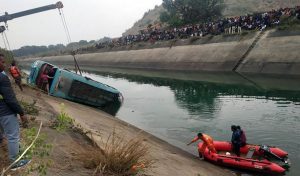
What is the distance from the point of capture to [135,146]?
894cm

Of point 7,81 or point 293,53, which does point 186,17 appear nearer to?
point 293,53

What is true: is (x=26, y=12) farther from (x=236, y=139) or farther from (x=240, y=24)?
(x=240, y=24)

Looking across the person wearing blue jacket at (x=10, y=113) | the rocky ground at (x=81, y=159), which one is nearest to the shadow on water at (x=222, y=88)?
the rocky ground at (x=81, y=159)

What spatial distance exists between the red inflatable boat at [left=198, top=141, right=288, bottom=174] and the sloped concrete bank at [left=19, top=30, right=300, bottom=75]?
23.7 metres

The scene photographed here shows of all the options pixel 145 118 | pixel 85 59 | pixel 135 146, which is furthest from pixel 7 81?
pixel 85 59

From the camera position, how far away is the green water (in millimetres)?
19381

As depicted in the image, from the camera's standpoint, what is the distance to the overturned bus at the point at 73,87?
26438 millimetres

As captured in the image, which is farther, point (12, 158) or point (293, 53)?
point (293, 53)

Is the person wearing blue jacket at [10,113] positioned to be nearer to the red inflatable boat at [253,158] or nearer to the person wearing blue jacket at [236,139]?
the red inflatable boat at [253,158]

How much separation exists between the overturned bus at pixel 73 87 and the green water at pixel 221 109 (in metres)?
1.62

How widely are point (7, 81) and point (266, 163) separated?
9.89 m

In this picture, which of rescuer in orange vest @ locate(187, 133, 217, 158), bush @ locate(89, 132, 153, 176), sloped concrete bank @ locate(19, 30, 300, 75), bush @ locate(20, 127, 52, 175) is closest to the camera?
bush @ locate(20, 127, 52, 175)

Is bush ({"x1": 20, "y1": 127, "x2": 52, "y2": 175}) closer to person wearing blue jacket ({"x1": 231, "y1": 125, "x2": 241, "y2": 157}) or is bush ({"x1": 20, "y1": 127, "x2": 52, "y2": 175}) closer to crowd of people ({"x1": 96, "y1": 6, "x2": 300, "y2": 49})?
person wearing blue jacket ({"x1": 231, "y1": 125, "x2": 241, "y2": 157})

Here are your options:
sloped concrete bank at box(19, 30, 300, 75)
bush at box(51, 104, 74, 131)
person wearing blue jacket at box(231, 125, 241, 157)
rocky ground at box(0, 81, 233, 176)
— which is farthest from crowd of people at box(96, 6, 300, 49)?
bush at box(51, 104, 74, 131)
